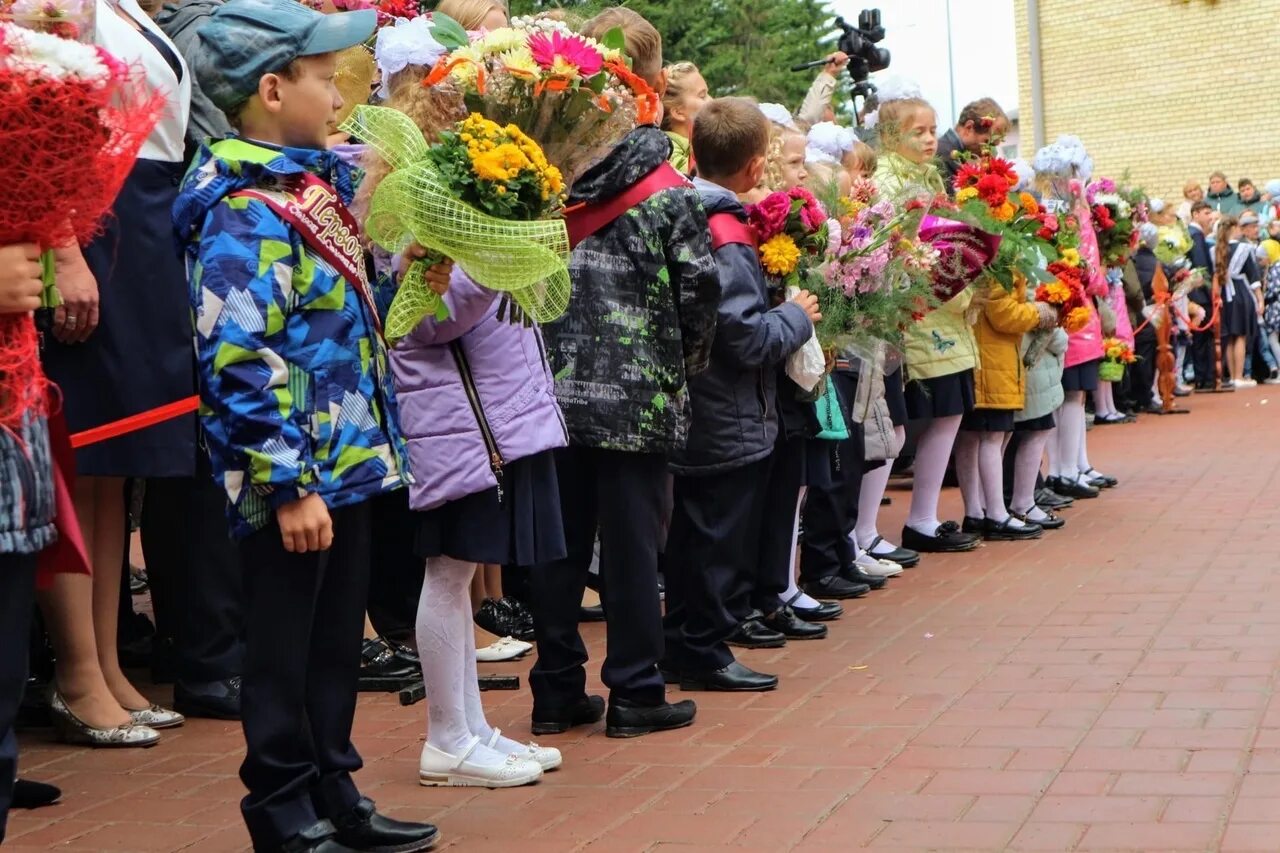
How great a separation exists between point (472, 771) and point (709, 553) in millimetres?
1498

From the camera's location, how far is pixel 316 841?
4016mm

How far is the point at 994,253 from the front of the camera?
823 cm

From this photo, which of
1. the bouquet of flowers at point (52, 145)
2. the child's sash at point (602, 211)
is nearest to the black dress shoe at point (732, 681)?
the child's sash at point (602, 211)

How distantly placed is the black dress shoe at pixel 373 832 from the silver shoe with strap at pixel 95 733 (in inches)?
60.1

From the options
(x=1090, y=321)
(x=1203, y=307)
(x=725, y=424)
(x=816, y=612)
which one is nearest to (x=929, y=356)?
(x=816, y=612)

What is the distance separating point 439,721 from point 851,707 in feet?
5.09

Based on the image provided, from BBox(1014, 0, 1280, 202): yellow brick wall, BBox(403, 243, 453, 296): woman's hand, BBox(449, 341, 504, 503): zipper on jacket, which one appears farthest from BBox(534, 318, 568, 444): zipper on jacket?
BBox(1014, 0, 1280, 202): yellow brick wall

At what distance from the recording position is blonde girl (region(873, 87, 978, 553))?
28.6 feet

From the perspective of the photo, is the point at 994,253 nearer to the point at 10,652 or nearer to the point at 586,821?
the point at 586,821

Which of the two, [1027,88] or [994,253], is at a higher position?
[1027,88]

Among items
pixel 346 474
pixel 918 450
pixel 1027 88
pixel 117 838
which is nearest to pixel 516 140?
pixel 346 474

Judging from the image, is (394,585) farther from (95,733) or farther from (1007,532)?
(1007,532)

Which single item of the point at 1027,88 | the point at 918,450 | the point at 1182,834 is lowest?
the point at 1182,834

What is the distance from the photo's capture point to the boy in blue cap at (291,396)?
150 inches
